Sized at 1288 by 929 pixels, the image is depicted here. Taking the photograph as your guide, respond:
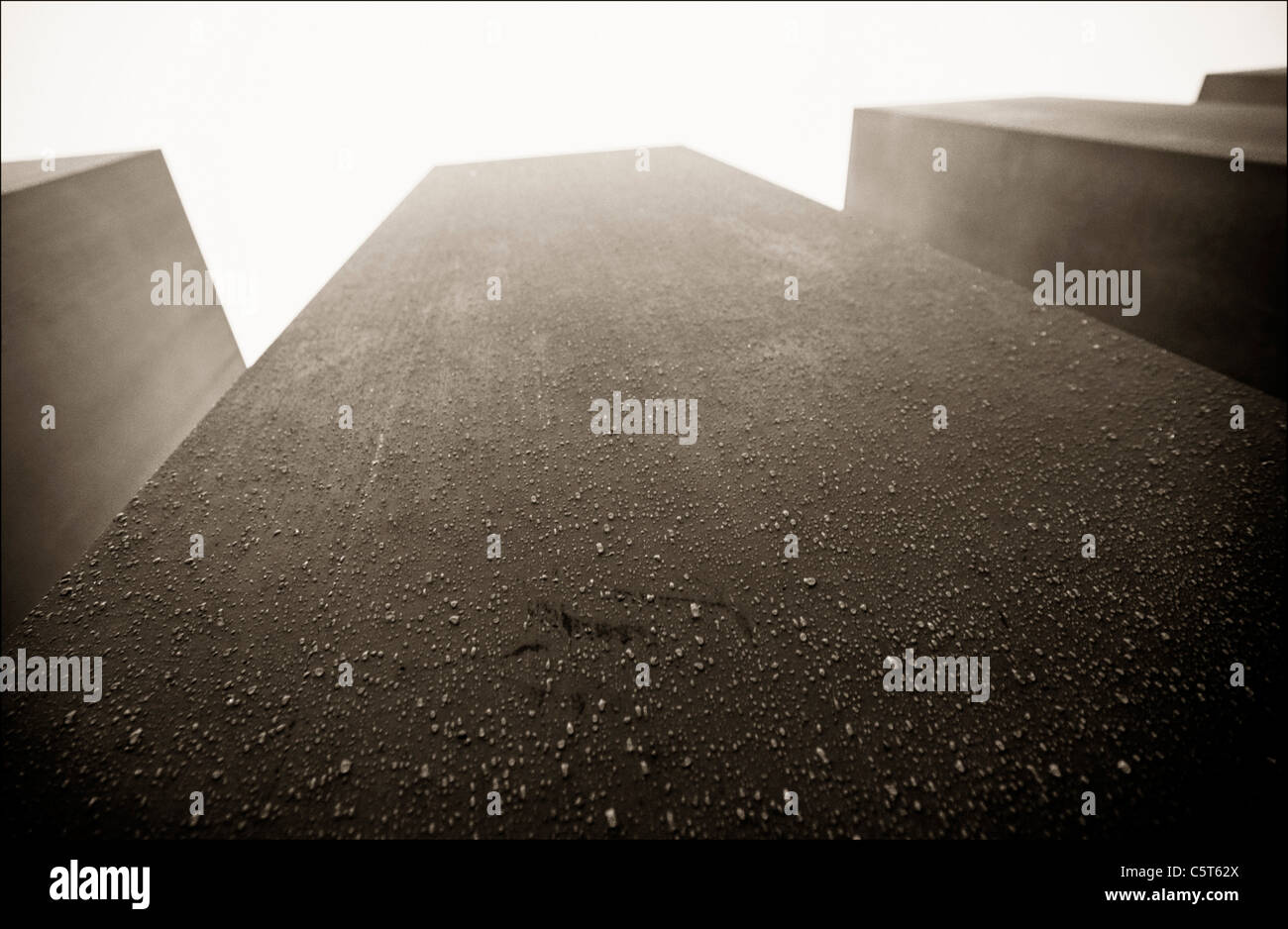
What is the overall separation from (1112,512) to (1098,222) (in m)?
1.56

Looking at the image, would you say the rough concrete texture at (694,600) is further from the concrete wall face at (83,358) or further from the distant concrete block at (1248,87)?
the distant concrete block at (1248,87)

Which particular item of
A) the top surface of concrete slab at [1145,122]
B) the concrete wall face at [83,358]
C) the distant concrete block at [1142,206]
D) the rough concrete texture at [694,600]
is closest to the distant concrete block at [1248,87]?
the top surface of concrete slab at [1145,122]

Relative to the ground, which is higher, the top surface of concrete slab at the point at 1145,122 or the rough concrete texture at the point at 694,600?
the top surface of concrete slab at the point at 1145,122

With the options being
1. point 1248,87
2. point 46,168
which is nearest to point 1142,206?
point 1248,87

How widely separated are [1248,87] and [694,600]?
481cm

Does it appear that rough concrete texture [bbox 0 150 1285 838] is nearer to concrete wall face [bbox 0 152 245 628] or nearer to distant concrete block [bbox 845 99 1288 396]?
distant concrete block [bbox 845 99 1288 396]

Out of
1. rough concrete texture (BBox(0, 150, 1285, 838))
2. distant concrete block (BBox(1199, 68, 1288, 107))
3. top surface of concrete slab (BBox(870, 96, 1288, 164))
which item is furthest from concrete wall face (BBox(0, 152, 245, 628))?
distant concrete block (BBox(1199, 68, 1288, 107))

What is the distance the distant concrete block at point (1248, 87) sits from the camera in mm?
3070

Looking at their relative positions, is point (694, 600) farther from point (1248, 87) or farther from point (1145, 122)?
point (1248, 87)

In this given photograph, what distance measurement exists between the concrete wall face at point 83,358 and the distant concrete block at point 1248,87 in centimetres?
687

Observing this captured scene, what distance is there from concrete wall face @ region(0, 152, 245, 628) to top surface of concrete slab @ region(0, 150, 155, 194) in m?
0.05

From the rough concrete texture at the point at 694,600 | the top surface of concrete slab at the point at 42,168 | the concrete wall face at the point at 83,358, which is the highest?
the top surface of concrete slab at the point at 42,168

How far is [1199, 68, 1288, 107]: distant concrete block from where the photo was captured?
121 inches

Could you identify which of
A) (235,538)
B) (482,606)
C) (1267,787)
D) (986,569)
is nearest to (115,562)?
(235,538)
